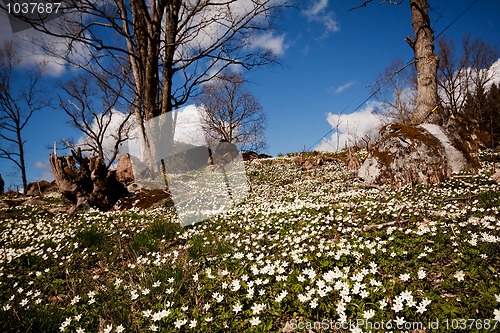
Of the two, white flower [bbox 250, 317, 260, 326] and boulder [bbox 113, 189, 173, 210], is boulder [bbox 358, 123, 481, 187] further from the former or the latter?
boulder [bbox 113, 189, 173, 210]

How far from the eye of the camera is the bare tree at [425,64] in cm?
952

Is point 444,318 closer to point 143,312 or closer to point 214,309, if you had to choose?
point 214,309

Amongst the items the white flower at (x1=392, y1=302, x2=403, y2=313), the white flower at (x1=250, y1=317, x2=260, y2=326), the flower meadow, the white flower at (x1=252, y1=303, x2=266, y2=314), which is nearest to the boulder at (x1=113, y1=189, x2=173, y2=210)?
the flower meadow

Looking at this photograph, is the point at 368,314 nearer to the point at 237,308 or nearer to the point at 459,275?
the point at 459,275

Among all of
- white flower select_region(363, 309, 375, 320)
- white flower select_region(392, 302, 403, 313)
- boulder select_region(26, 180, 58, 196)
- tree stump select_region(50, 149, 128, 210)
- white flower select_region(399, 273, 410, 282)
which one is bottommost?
white flower select_region(363, 309, 375, 320)

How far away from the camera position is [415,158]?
7637 millimetres

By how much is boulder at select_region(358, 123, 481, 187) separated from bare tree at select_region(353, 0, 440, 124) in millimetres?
1162

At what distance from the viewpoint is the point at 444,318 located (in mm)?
2359

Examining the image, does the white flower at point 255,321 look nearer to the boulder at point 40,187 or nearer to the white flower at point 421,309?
the white flower at point 421,309

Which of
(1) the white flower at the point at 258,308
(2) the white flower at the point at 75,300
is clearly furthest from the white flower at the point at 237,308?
(2) the white flower at the point at 75,300

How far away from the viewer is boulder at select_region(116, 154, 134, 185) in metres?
16.8

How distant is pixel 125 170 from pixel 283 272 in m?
16.7

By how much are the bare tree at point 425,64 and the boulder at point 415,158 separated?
116 cm

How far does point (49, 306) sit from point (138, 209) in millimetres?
5490
